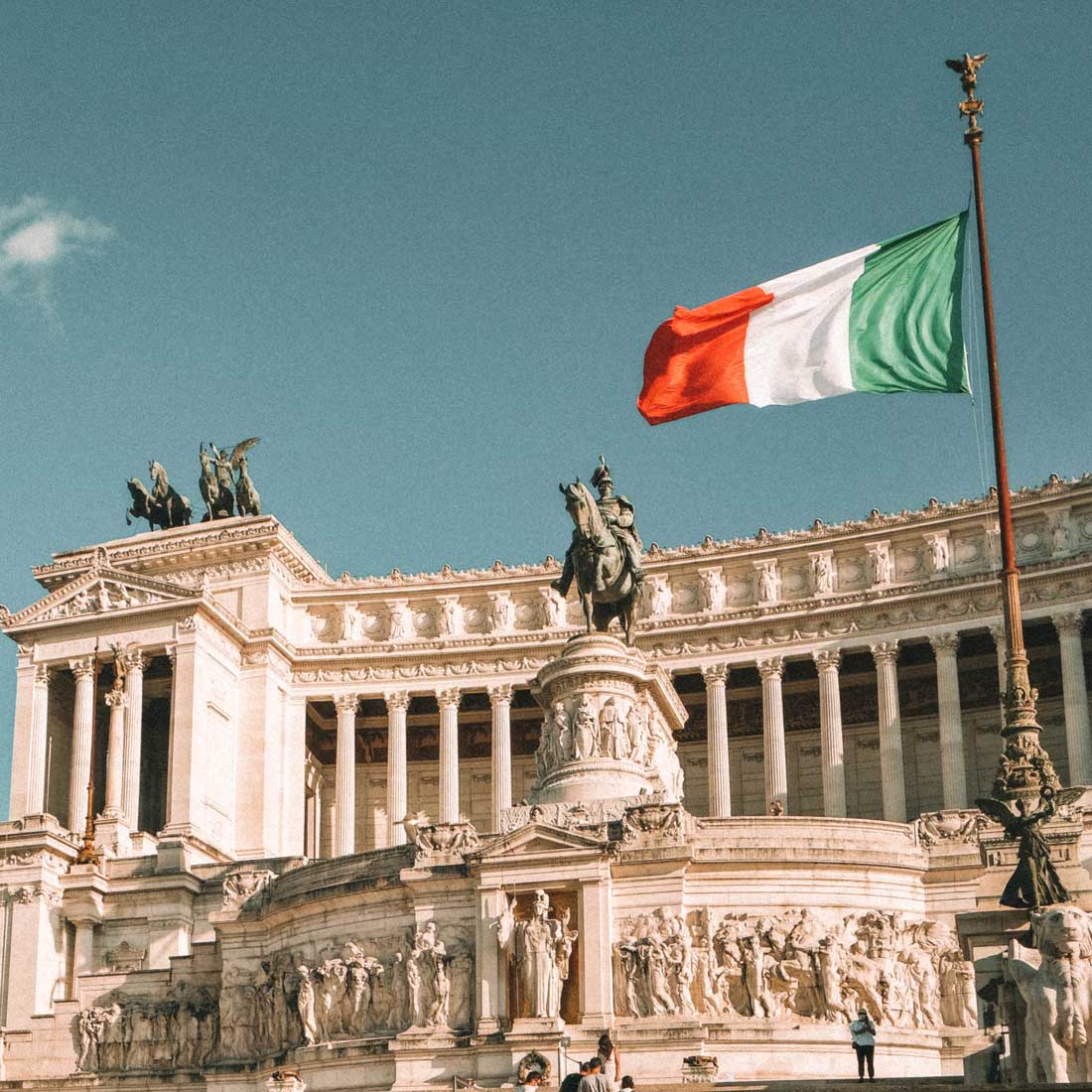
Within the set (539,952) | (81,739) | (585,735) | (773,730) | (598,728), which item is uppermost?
(773,730)

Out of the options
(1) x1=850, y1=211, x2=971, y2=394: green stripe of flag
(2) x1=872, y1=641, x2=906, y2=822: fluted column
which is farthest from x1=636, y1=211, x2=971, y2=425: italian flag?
(2) x1=872, y1=641, x2=906, y2=822: fluted column

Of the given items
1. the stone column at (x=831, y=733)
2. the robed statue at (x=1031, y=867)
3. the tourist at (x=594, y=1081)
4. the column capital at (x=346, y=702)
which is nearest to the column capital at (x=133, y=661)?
the column capital at (x=346, y=702)

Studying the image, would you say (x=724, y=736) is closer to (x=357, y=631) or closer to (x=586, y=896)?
(x=357, y=631)

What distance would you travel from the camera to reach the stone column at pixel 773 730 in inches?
3019

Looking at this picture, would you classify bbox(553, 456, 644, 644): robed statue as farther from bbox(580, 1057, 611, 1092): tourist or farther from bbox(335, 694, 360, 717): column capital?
bbox(335, 694, 360, 717): column capital

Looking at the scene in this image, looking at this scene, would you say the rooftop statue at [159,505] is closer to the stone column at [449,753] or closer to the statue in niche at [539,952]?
the stone column at [449,753]

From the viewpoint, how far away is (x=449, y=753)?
82125 mm

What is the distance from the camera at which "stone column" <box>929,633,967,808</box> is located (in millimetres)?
74125

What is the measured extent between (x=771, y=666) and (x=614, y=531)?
1197 inches

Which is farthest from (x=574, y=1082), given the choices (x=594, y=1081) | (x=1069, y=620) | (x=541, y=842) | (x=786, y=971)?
(x=1069, y=620)

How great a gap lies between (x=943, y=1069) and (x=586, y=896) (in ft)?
26.8

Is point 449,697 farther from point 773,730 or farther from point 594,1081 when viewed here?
point 594,1081

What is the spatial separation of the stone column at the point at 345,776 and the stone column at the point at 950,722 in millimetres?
24679

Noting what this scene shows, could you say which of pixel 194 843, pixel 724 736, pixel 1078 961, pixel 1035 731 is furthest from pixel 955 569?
pixel 1078 961
